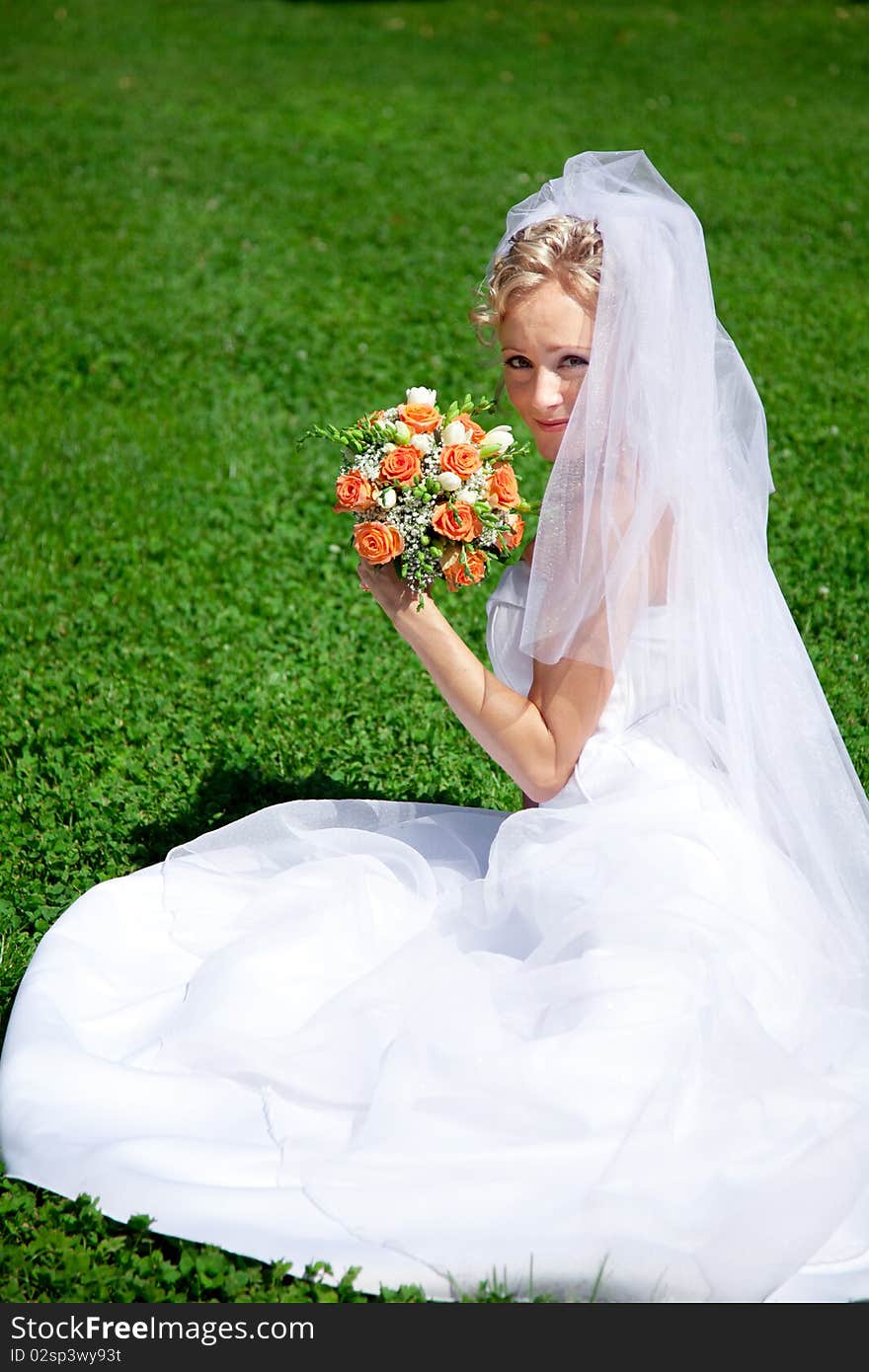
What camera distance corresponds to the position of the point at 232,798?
5523mm

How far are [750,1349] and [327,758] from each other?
3247 mm

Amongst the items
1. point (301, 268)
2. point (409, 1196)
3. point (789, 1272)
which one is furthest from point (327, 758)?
point (301, 268)

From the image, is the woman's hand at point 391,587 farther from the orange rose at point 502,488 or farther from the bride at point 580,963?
the orange rose at point 502,488

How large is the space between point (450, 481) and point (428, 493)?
2.7 inches

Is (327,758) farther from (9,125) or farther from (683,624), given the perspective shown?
(9,125)

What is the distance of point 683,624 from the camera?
3.64 meters

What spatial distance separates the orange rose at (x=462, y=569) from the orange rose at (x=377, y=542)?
0.53ft

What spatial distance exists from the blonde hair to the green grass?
8.13 ft

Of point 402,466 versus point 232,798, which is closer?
point 402,466

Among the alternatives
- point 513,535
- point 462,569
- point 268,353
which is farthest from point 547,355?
point 268,353

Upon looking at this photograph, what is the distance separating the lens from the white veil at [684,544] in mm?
3484

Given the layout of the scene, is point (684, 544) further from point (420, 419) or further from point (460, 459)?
point (420, 419)

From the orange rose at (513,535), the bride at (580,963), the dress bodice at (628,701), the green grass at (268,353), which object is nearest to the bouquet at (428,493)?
the orange rose at (513,535)

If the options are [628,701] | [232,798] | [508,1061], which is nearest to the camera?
[508,1061]
